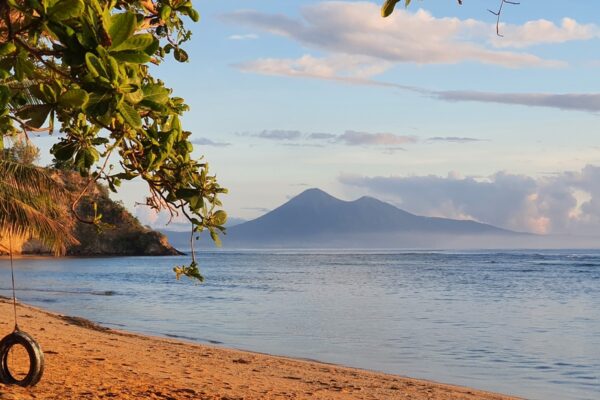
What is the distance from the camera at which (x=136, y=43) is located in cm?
264

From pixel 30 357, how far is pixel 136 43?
541cm

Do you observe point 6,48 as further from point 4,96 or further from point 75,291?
point 75,291

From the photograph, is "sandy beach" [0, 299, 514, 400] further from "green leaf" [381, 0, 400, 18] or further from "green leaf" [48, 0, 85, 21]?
"green leaf" [381, 0, 400, 18]

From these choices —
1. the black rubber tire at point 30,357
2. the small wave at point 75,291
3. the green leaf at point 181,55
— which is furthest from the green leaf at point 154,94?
the small wave at point 75,291

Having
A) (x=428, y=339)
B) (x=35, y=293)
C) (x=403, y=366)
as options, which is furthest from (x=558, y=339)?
(x=35, y=293)

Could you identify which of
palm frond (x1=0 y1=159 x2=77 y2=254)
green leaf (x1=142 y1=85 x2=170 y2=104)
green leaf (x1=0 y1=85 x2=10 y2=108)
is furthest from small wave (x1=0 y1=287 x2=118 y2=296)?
green leaf (x1=142 y1=85 x2=170 y2=104)

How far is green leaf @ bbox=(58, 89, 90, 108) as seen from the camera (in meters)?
2.85

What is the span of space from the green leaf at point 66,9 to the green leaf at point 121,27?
20cm

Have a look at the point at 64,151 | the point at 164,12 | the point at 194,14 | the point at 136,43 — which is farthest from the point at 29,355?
the point at 136,43

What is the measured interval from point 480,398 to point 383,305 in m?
17.5

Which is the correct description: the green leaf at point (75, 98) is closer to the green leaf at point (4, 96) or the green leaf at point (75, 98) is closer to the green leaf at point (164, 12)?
the green leaf at point (4, 96)

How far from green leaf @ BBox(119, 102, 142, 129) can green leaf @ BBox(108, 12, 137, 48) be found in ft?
0.94

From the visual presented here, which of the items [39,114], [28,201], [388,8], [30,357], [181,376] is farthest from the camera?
[28,201]

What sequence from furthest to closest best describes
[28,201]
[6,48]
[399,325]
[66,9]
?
[399,325] → [28,201] → [6,48] → [66,9]
